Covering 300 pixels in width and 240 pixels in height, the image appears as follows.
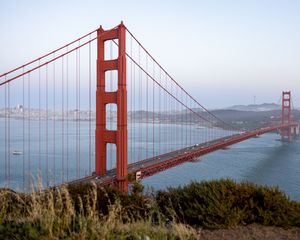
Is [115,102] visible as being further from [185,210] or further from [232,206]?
[232,206]

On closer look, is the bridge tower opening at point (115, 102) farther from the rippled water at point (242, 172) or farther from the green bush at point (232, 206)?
the green bush at point (232, 206)

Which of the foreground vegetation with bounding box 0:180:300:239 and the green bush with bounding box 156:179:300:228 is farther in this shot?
the green bush with bounding box 156:179:300:228

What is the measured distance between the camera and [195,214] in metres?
5.04

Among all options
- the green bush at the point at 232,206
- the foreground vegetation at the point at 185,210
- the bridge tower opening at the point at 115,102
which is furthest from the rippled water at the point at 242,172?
the green bush at the point at 232,206

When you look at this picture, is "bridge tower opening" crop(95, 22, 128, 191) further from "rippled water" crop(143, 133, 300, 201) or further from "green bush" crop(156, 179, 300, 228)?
"green bush" crop(156, 179, 300, 228)

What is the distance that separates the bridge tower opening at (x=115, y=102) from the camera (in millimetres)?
15250

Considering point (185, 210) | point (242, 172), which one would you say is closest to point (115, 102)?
point (185, 210)

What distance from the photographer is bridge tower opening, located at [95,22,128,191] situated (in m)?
15.2

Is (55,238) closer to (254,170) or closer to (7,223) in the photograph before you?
(7,223)

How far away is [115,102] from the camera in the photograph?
1582 cm

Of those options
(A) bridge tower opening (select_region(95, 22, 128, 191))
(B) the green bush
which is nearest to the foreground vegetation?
(B) the green bush

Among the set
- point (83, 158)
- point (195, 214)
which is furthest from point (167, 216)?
point (83, 158)

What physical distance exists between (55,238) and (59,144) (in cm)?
4364

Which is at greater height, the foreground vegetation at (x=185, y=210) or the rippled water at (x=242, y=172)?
the foreground vegetation at (x=185, y=210)
